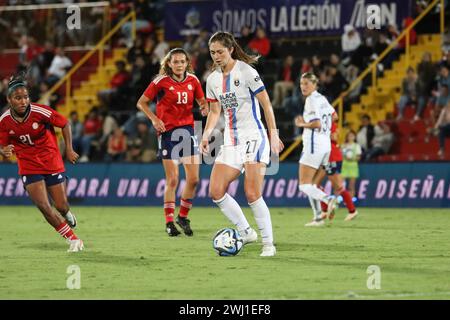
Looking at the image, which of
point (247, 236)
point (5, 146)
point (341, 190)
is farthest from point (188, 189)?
point (341, 190)

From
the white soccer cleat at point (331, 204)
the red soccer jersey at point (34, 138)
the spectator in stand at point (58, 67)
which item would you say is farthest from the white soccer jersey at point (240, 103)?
the spectator in stand at point (58, 67)

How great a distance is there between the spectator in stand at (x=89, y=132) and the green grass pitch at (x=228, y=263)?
1038 cm

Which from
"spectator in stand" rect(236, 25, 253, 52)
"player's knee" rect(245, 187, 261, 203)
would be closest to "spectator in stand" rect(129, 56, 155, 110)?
"spectator in stand" rect(236, 25, 253, 52)

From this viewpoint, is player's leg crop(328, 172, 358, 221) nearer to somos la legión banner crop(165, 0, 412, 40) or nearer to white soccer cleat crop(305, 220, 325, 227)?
white soccer cleat crop(305, 220, 325, 227)

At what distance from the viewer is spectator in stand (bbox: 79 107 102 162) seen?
1177 inches

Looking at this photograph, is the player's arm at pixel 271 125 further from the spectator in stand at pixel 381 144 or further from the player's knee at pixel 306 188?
the spectator in stand at pixel 381 144

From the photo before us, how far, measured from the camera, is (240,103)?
1259cm

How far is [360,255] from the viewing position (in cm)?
1290

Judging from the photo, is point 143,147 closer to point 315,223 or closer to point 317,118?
point 315,223

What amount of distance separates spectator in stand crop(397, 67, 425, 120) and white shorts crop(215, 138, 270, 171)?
48.5ft

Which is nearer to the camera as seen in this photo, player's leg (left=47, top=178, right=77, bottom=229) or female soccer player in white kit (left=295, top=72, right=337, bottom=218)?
player's leg (left=47, top=178, right=77, bottom=229)

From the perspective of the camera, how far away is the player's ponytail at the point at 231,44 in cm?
1241

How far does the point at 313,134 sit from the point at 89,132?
13258mm
